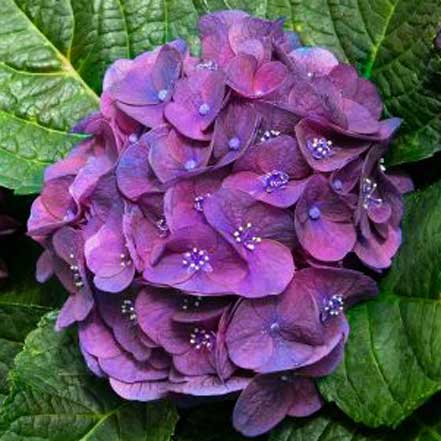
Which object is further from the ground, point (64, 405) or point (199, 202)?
point (199, 202)

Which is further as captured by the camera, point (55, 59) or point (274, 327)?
point (55, 59)

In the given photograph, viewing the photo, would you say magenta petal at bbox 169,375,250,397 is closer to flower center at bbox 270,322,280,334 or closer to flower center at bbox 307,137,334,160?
flower center at bbox 270,322,280,334

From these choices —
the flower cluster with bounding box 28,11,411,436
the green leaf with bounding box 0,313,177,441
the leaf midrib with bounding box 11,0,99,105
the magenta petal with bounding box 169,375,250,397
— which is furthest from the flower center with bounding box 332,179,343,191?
the leaf midrib with bounding box 11,0,99,105

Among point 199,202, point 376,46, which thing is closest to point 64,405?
point 199,202

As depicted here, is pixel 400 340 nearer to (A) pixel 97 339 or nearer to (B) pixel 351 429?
(B) pixel 351 429

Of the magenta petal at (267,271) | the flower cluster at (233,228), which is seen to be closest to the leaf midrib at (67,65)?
the flower cluster at (233,228)

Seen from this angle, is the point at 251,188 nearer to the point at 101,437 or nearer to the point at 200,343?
the point at 200,343
